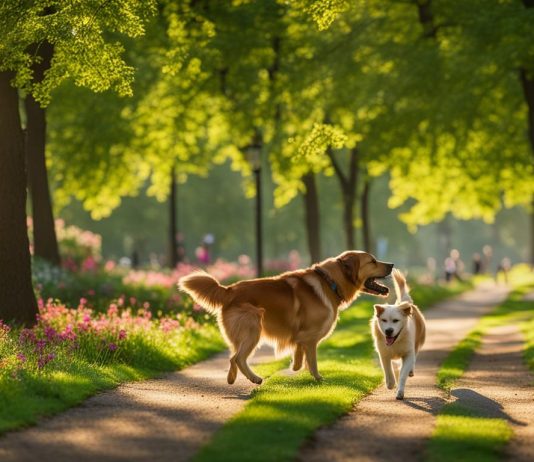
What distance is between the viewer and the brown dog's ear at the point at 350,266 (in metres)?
13.1

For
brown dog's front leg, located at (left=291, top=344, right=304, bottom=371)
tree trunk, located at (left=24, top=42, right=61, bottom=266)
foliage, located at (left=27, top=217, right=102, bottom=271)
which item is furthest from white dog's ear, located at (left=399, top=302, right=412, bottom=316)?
foliage, located at (left=27, top=217, right=102, bottom=271)

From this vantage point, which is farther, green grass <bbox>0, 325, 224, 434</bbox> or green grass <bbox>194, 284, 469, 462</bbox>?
green grass <bbox>0, 325, 224, 434</bbox>

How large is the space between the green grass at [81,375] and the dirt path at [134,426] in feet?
0.59

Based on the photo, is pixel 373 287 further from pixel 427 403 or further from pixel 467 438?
pixel 467 438

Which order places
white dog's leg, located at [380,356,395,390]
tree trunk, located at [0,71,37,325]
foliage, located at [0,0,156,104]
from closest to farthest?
white dog's leg, located at [380,356,395,390]
foliage, located at [0,0,156,104]
tree trunk, located at [0,71,37,325]

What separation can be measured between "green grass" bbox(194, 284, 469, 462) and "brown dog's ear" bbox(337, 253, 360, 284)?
1327 millimetres

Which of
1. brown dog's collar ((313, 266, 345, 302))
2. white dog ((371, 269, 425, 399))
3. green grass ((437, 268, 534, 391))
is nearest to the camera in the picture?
white dog ((371, 269, 425, 399))

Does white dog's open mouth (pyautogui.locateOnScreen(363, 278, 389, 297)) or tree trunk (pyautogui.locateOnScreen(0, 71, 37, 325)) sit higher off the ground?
tree trunk (pyautogui.locateOnScreen(0, 71, 37, 325))

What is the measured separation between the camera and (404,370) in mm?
12078

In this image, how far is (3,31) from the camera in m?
13.6

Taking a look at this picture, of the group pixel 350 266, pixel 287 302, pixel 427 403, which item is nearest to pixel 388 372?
pixel 427 403

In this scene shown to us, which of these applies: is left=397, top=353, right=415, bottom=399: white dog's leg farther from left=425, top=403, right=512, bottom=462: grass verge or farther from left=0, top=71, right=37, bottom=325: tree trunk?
left=0, top=71, right=37, bottom=325: tree trunk

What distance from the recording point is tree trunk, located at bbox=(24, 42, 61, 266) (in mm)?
22531

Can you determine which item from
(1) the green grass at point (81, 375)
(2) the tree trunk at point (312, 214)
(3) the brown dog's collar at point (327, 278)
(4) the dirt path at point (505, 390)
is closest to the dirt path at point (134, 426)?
(1) the green grass at point (81, 375)
